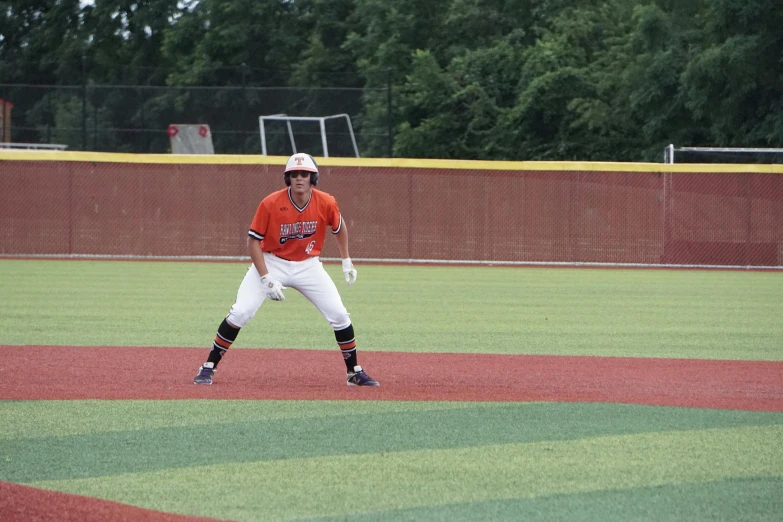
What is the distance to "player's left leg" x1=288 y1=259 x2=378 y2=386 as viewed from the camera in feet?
28.2

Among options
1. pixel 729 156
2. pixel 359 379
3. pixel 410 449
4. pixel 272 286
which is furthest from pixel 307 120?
pixel 410 449

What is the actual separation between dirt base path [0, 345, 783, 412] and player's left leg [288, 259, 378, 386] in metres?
0.16

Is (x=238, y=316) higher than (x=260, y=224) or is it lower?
lower

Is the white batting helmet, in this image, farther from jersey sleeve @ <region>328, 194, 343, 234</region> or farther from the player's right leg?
the player's right leg

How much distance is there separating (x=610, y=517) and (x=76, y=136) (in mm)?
28824

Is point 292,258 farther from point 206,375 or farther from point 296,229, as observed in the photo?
point 206,375

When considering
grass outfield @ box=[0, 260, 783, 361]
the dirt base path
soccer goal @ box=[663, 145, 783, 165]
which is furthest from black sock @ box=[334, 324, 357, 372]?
soccer goal @ box=[663, 145, 783, 165]

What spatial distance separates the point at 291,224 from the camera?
27.9ft

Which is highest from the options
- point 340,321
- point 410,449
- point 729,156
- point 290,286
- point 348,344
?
point 729,156

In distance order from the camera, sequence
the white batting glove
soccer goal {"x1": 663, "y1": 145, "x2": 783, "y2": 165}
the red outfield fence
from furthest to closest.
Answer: soccer goal {"x1": 663, "y1": 145, "x2": 783, "y2": 165} → the red outfield fence → the white batting glove

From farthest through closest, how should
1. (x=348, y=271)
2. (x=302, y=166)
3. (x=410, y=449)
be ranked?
1. (x=348, y=271)
2. (x=302, y=166)
3. (x=410, y=449)

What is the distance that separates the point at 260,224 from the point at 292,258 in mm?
357

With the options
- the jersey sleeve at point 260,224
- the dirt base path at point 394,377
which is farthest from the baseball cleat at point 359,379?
the jersey sleeve at point 260,224

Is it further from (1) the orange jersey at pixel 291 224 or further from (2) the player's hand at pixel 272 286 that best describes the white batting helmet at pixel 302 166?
(2) the player's hand at pixel 272 286
